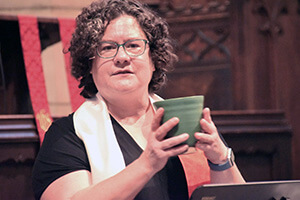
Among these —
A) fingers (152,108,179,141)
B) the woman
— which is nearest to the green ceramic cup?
fingers (152,108,179,141)

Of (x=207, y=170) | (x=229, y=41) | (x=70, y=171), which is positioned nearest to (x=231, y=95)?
(x=229, y=41)

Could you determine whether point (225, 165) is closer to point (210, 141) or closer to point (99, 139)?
point (210, 141)

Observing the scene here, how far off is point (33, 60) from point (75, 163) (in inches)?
59.6

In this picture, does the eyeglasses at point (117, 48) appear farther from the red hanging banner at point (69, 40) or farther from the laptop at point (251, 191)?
the red hanging banner at point (69, 40)

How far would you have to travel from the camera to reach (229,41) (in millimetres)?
4547

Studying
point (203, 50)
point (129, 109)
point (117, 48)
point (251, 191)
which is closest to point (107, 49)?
point (117, 48)

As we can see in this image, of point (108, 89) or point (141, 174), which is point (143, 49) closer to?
point (108, 89)

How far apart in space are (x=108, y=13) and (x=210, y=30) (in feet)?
8.58

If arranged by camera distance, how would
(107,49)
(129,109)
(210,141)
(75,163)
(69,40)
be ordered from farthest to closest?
(69,40), (129,109), (107,49), (75,163), (210,141)

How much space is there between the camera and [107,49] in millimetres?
2082

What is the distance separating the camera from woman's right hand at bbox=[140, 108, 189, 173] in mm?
1620

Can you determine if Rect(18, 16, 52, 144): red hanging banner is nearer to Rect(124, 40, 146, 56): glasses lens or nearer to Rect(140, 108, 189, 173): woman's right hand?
Rect(124, 40, 146, 56): glasses lens

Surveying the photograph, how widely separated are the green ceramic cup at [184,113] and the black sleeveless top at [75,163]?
427 millimetres

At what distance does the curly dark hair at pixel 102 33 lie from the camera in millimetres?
2105
